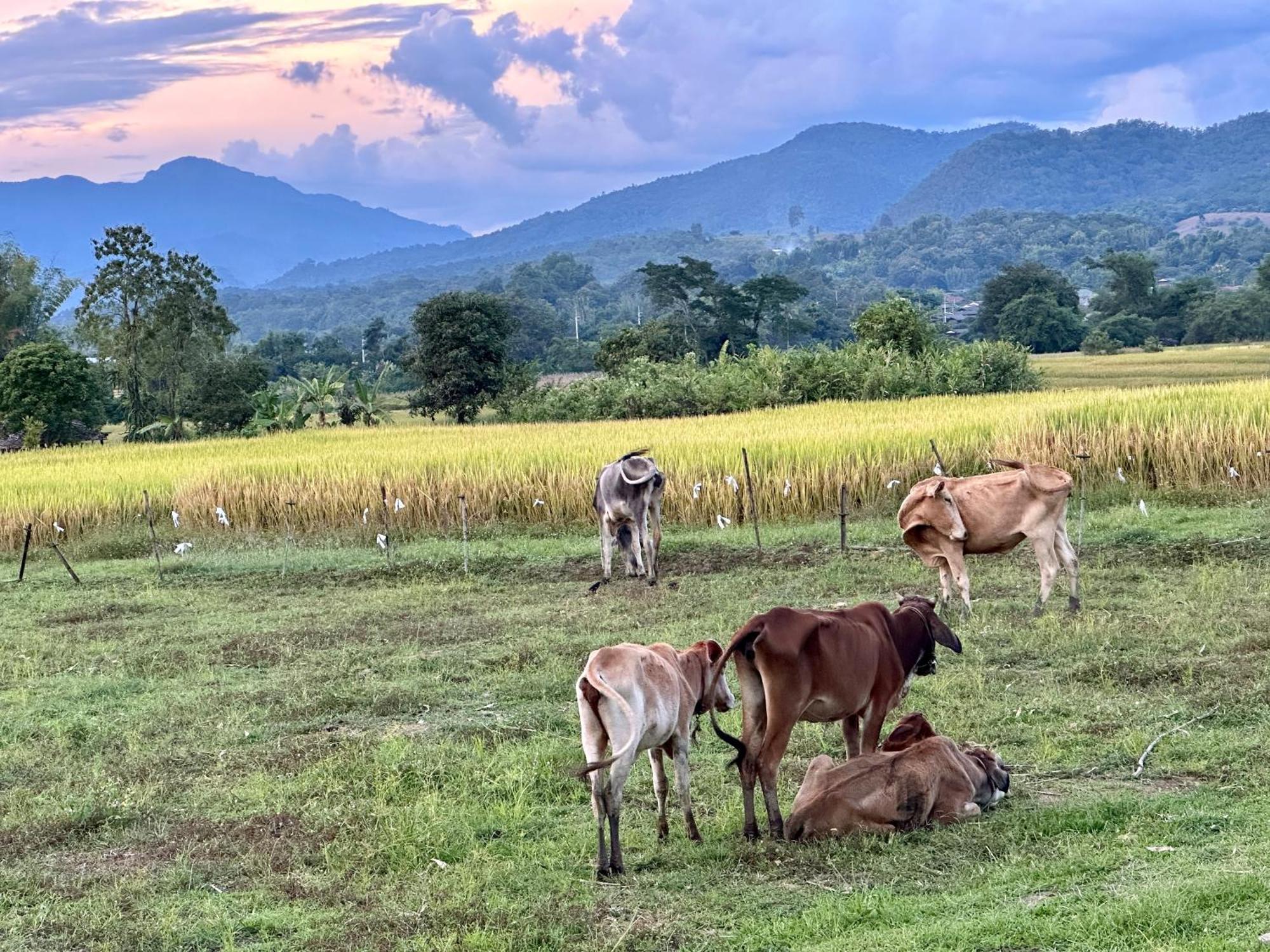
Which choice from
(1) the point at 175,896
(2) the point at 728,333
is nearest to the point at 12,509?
(1) the point at 175,896

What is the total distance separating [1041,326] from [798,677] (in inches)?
2442

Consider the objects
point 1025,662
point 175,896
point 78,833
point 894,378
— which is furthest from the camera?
point 894,378

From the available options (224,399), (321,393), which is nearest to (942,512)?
(321,393)

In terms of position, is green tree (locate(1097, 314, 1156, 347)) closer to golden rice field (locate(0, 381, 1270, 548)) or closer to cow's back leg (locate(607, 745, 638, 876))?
golden rice field (locate(0, 381, 1270, 548))

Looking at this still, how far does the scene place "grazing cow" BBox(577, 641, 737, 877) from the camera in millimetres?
5707

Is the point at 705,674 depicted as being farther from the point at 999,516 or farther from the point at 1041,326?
the point at 1041,326

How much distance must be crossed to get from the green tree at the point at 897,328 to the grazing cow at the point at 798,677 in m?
29.4

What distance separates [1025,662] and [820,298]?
115m

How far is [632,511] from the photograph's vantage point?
44.4ft

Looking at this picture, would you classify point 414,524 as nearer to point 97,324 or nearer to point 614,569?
point 614,569

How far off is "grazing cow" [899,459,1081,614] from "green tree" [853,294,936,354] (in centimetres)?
2493

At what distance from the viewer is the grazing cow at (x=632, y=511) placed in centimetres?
1350

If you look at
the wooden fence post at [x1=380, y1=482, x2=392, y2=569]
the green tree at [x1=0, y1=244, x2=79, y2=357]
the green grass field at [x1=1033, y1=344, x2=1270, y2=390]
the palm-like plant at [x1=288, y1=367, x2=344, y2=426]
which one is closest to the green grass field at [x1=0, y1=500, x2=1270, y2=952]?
the wooden fence post at [x1=380, y1=482, x2=392, y2=569]

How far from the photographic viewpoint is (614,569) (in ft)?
46.5
